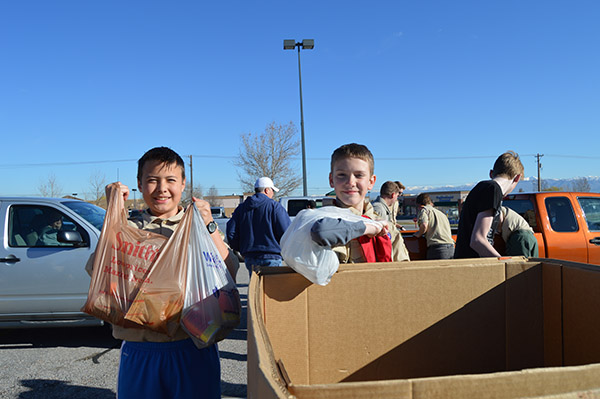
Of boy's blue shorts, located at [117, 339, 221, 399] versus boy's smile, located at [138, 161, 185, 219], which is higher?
boy's smile, located at [138, 161, 185, 219]

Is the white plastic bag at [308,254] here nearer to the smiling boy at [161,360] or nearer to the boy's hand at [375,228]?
the boy's hand at [375,228]

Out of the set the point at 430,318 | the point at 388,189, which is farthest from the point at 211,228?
the point at 388,189

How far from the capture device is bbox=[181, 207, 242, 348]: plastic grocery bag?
161 centimetres

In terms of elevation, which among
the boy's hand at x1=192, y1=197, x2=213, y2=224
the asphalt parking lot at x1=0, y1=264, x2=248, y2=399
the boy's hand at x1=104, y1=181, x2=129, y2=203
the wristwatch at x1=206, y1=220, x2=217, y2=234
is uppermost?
Result: the boy's hand at x1=104, y1=181, x2=129, y2=203

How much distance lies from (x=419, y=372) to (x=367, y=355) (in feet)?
0.87

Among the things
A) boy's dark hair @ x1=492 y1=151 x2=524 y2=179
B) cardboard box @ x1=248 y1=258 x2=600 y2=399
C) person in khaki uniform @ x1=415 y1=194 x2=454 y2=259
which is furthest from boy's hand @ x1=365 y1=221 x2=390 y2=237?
person in khaki uniform @ x1=415 y1=194 x2=454 y2=259

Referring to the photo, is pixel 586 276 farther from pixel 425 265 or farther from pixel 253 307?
pixel 253 307

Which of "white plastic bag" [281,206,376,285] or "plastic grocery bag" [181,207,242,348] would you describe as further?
"plastic grocery bag" [181,207,242,348]

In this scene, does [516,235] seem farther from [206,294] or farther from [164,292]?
[164,292]

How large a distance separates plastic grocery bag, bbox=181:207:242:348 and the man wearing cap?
304 cm

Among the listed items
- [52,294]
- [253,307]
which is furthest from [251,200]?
Result: [253,307]

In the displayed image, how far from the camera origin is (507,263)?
5.90ft

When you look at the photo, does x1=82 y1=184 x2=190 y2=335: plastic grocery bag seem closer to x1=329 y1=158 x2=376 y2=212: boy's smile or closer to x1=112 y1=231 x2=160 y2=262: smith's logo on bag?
x1=112 y1=231 x2=160 y2=262: smith's logo on bag

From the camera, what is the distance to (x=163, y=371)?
1690 mm
